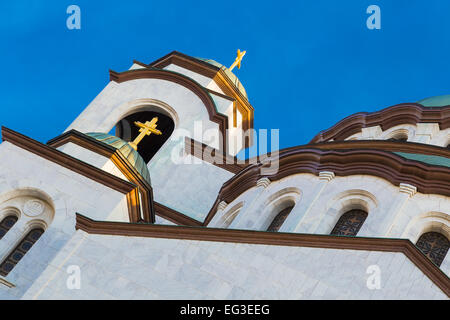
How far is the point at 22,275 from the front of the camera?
66.6 ft

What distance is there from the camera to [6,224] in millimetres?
21891

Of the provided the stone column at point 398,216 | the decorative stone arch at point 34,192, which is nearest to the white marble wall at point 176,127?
the decorative stone arch at point 34,192

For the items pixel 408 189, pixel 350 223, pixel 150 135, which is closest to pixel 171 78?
pixel 150 135

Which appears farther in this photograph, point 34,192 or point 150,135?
point 150,135

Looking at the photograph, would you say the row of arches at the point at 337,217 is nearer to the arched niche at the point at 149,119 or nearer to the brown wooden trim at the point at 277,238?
the brown wooden trim at the point at 277,238

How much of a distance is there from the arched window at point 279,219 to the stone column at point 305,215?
21.7 inches

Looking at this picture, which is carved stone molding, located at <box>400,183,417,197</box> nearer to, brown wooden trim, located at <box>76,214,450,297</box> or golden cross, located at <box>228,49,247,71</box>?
brown wooden trim, located at <box>76,214,450,297</box>

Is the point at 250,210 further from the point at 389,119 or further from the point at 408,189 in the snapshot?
the point at 389,119

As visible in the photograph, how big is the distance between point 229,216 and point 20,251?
7650 mm

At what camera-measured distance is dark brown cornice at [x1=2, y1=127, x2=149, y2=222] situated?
22.7 meters

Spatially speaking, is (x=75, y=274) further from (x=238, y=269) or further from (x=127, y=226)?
(x=238, y=269)

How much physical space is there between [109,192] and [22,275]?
11.5ft
